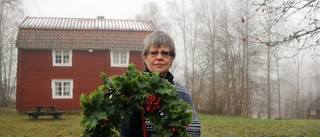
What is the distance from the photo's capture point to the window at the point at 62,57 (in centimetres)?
2412

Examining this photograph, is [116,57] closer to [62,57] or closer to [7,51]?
[62,57]

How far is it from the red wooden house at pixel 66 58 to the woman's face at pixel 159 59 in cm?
2056

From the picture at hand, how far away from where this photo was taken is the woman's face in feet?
9.23

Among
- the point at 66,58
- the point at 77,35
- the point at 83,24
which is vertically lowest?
the point at 66,58

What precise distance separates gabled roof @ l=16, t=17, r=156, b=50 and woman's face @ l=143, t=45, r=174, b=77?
2160cm

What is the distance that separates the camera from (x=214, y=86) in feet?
99.6

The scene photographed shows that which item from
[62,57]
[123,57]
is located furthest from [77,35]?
[123,57]

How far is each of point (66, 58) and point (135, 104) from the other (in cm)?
2312

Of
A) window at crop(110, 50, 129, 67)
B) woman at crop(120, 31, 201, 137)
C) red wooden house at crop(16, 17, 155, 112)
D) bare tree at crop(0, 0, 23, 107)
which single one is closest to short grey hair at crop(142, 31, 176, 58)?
woman at crop(120, 31, 201, 137)

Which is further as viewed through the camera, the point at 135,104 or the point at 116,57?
the point at 116,57

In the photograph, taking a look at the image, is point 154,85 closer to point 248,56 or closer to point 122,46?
point 122,46

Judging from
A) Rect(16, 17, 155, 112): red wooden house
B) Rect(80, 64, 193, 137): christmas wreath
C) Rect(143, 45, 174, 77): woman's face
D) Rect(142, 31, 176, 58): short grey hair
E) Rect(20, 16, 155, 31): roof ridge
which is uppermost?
Rect(20, 16, 155, 31): roof ridge

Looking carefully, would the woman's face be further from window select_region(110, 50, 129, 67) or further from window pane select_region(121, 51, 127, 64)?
window pane select_region(121, 51, 127, 64)

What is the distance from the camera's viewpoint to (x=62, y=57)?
79.8 feet
